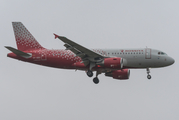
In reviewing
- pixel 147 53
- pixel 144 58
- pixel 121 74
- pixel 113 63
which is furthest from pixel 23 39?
pixel 147 53

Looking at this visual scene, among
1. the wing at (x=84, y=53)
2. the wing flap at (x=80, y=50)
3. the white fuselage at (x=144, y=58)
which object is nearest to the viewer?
the wing flap at (x=80, y=50)

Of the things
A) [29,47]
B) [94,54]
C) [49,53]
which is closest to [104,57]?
[94,54]

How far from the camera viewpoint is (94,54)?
141 feet

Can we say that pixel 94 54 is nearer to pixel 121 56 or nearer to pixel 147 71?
pixel 121 56

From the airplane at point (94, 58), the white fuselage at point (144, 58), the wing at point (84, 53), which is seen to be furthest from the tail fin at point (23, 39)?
the white fuselage at point (144, 58)

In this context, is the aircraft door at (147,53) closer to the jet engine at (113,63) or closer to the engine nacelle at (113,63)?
the jet engine at (113,63)

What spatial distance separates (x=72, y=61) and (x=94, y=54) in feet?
12.7

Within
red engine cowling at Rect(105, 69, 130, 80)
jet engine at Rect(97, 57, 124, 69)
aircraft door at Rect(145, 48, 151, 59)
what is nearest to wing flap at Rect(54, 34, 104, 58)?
jet engine at Rect(97, 57, 124, 69)

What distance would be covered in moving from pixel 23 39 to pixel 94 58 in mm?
11750

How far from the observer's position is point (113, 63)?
4241 cm

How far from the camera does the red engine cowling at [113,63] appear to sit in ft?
139

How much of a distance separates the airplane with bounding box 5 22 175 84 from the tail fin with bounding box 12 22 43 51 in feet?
0.46

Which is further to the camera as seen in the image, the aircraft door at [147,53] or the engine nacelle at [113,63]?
the aircraft door at [147,53]

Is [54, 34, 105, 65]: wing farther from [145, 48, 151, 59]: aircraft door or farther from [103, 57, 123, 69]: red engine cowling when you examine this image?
[145, 48, 151, 59]: aircraft door
